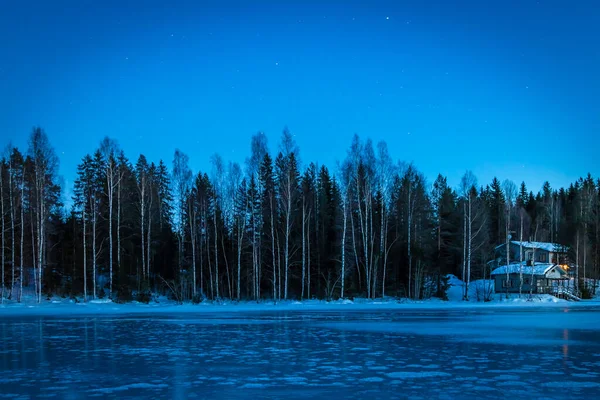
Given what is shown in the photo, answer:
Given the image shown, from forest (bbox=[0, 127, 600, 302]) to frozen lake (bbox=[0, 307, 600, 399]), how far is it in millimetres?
25858

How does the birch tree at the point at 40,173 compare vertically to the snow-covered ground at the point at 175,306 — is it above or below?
above

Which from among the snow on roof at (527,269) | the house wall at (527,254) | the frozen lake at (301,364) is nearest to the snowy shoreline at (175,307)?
the frozen lake at (301,364)

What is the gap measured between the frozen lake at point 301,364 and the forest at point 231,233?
1018 inches

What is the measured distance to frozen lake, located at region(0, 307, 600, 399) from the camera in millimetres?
8953

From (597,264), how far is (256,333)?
67.4m

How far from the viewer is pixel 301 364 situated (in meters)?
11.9

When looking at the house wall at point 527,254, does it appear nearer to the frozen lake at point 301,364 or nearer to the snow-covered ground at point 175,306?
the snow-covered ground at point 175,306

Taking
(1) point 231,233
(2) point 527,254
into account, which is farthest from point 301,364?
(2) point 527,254

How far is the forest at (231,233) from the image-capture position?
44.9 m

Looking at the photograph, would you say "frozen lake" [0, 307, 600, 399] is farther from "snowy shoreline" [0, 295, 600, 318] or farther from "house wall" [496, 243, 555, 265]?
"house wall" [496, 243, 555, 265]

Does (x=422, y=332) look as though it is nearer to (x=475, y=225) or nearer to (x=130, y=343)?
(x=130, y=343)

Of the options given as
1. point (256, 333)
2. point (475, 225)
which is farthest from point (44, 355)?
point (475, 225)

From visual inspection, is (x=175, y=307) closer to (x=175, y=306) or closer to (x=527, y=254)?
(x=175, y=306)

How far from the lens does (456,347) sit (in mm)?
15023
